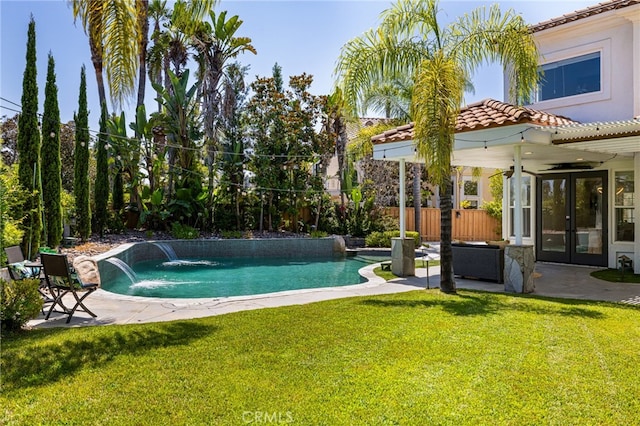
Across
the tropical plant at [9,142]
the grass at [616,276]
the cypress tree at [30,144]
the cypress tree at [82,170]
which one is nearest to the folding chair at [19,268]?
the cypress tree at [30,144]

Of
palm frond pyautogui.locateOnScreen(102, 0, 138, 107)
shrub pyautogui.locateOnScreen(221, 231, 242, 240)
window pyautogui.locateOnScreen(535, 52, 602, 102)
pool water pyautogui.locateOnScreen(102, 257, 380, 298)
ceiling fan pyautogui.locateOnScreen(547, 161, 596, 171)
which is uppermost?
window pyautogui.locateOnScreen(535, 52, 602, 102)

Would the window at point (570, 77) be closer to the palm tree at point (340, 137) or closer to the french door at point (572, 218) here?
the french door at point (572, 218)

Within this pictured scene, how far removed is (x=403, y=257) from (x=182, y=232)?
464 inches

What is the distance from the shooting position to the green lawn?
3617 mm

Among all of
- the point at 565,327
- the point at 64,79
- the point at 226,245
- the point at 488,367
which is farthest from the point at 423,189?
the point at 488,367

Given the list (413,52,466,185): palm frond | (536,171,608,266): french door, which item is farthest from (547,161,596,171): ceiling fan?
(413,52,466,185): palm frond

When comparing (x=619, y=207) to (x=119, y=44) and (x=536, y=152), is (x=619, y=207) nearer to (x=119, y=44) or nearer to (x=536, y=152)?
(x=536, y=152)

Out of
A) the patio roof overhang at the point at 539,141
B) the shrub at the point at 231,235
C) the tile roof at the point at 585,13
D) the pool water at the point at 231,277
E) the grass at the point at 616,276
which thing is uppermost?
the tile roof at the point at 585,13

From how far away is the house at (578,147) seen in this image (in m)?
11.0

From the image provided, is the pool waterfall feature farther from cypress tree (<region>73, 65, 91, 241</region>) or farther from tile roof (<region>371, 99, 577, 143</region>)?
tile roof (<region>371, 99, 577, 143</region>)

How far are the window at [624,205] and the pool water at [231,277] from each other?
7.49m

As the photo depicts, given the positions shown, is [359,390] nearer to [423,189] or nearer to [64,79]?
[64,79]

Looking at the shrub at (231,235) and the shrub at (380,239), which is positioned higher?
the shrub at (231,235)

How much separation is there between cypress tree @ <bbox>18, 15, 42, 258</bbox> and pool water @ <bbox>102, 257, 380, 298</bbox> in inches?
101
